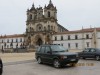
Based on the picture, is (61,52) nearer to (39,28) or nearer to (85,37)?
(85,37)

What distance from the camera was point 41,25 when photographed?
283 feet

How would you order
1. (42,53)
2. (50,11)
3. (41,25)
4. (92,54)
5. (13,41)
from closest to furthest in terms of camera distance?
(42,53) → (92,54) → (50,11) → (41,25) → (13,41)

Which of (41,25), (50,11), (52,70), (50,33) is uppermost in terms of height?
(50,11)

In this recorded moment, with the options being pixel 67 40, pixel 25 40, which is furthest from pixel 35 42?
pixel 67 40

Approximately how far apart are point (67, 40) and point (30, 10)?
22.2 metres

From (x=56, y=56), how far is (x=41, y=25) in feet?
236

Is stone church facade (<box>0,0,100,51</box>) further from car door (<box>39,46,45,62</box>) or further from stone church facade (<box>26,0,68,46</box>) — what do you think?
car door (<box>39,46,45,62</box>)

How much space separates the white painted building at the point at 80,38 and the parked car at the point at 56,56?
5822cm

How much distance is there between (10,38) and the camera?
99.7m

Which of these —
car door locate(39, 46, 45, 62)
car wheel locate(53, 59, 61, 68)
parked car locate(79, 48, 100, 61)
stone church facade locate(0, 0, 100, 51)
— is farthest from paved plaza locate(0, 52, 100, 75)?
stone church facade locate(0, 0, 100, 51)

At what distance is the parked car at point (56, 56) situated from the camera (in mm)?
14328

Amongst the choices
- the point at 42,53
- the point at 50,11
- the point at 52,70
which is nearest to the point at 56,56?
the point at 52,70

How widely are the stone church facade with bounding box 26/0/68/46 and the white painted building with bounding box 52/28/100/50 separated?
3464 millimetres

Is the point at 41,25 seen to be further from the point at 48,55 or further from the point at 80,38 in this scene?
the point at 48,55
